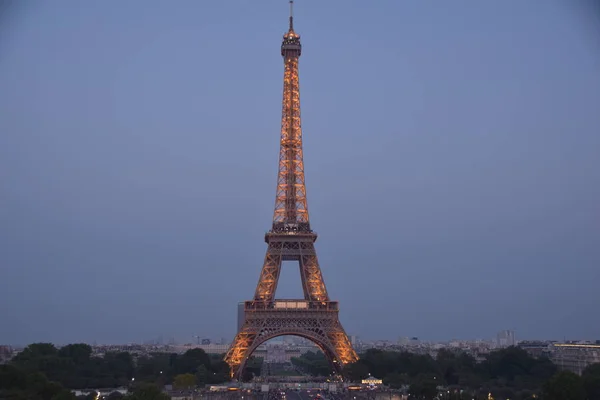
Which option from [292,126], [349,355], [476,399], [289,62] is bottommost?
[476,399]

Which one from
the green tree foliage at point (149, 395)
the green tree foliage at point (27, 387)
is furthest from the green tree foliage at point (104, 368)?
the green tree foliage at point (149, 395)

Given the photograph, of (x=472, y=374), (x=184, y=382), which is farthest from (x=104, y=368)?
(x=472, y=374)

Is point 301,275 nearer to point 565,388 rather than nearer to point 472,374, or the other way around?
point 472,374

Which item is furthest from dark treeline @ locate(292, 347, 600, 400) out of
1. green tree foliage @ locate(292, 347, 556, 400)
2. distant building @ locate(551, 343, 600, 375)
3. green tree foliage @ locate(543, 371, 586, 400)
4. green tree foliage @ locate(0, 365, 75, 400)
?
green tree foliage @ locate(0, 365, 75, 400)

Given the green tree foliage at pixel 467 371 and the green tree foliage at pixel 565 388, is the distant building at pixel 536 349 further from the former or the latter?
the green tree foliage at pixel 565 388

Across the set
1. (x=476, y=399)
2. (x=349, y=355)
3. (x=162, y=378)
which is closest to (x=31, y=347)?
(x=162, y=378)

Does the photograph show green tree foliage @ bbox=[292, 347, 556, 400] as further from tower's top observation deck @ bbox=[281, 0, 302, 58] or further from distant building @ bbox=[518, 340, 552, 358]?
tower's top observation deck @ bbox=[281, 0, 302, 58]

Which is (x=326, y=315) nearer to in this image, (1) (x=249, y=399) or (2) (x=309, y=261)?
(2) (x=309, y=261)

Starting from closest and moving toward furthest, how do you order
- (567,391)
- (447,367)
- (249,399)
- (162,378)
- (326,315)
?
1. (567,391)
2. (249,399)
3. (326,315)
4. (162,378)
5. (447,367)
